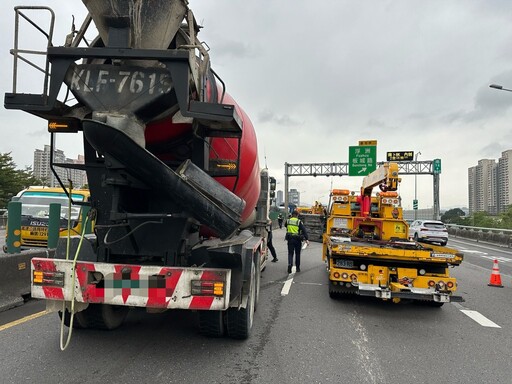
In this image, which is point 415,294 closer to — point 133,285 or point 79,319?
point 133,285

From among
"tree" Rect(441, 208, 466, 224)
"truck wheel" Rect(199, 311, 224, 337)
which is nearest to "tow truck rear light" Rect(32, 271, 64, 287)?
"truck wheel" Rect(199, 311, 224, 337)

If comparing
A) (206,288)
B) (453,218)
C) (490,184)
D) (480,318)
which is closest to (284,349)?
(206,288)

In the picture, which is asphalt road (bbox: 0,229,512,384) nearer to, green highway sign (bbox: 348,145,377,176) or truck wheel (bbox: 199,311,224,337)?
truck wheel (bbox: 199,311,224,337)

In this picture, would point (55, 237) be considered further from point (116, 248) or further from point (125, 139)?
point (125, 139)

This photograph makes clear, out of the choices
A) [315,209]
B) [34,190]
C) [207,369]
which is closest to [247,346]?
[207,369]

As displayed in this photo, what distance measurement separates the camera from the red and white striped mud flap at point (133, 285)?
3797 millimetres

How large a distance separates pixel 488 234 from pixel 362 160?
11186 mm

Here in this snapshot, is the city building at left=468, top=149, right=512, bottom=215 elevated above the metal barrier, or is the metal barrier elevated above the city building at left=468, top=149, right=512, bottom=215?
the city building at left=468, top=149, right=512, bottom=215

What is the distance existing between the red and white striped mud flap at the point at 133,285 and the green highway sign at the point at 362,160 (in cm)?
2293

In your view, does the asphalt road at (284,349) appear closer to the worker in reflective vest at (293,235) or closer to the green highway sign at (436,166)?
the worker in reflective vest at (293,235)

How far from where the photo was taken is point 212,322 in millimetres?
4484

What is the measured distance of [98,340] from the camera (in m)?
4.54

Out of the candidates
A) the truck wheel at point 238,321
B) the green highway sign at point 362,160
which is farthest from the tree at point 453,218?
the truck wheel at point 238,321

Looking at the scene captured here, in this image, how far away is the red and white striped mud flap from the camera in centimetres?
380
